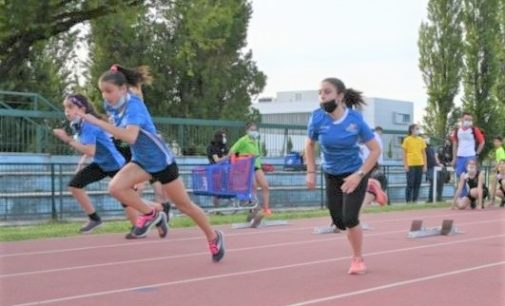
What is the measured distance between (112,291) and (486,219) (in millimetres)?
9695

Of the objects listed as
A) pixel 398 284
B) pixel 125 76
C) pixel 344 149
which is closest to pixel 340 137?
pixel 344 149

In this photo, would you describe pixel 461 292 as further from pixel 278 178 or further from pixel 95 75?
pixel 95 75

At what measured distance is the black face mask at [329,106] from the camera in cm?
787

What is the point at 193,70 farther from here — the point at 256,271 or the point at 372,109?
the point at 372,109

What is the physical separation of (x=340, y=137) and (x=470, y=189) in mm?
11400

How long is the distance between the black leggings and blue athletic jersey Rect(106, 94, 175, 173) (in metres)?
1.71

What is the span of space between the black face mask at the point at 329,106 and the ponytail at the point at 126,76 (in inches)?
85.7

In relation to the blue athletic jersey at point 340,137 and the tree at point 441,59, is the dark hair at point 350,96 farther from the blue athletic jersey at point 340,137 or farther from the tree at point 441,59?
the tree at point 441,59

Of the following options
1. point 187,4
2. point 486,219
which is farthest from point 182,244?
point 187,4

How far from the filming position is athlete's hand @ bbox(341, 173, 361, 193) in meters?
7.69

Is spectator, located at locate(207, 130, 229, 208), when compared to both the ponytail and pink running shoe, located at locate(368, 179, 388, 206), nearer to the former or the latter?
pink running shoe, located at locate(368, 179, 388, 206)

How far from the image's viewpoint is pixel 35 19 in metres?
22.1

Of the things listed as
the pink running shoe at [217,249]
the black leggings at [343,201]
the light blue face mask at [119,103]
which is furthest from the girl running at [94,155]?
the black leggings at [343,201]

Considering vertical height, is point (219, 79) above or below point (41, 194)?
above
